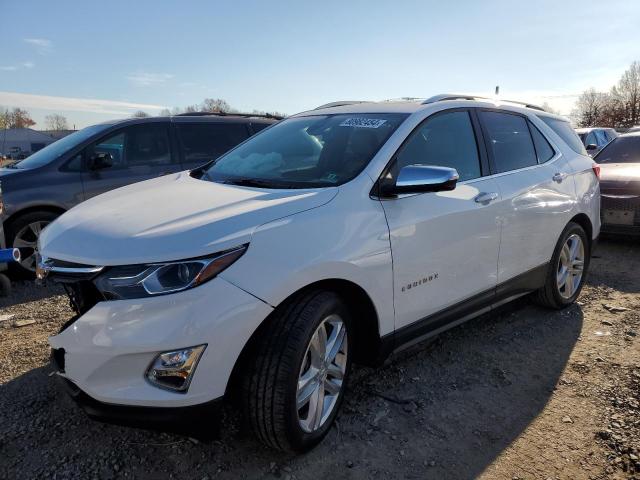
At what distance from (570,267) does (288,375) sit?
330 centimetres

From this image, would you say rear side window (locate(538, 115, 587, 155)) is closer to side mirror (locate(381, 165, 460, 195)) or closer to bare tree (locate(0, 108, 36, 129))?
side mirror (locate(381, 165, 460, 195))

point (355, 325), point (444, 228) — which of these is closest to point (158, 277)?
point (355, 325)

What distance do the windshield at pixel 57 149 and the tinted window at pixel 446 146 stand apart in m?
4.44

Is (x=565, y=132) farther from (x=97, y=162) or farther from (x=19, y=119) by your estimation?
(x=19, y=119)

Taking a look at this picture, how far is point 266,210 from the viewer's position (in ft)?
7.60

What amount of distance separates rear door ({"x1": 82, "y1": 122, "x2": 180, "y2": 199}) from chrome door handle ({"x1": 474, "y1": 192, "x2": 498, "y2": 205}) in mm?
4252

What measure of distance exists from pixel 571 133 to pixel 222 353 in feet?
13.6

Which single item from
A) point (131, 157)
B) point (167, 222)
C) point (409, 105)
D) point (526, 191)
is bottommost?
point (526, 191)

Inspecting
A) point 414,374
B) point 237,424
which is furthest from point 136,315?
point 414,374

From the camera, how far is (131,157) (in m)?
6.10

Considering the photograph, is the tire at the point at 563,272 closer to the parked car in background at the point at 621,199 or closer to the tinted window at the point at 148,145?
the parked car in background at the point at 621,199

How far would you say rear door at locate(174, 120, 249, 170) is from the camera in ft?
21.2

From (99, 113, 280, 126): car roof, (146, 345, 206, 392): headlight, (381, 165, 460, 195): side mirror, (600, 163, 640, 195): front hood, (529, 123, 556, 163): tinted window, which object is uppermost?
(99, 113, 280, 126): car roof

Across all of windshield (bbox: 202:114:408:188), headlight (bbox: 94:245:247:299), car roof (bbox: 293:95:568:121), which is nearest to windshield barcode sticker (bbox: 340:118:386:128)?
windshield (bbox: 202:114:408:188)
